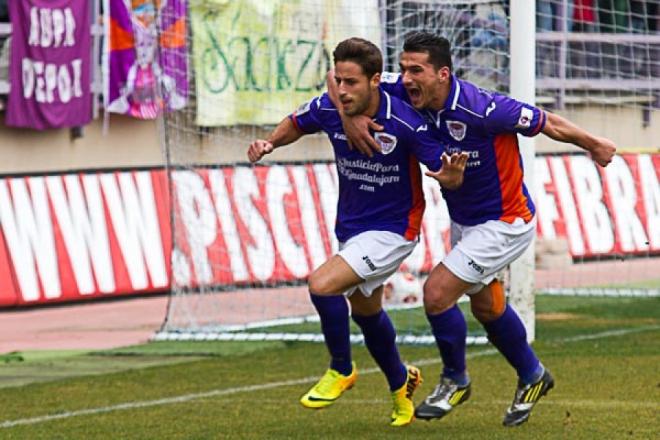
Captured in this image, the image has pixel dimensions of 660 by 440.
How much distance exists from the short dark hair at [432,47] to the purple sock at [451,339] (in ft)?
4.19

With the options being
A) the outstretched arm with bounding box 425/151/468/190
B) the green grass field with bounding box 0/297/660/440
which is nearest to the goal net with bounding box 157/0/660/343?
the green grass field with bounding box 0/297/660/440

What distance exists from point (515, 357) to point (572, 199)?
39.1 feet

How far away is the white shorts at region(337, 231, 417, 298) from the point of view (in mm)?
9469

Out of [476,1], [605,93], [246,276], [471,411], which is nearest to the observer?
[471,411]

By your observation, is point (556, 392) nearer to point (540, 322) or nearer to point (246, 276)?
point (540, 322)

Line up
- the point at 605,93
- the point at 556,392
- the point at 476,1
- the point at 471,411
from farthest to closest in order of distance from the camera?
the point at 605,93, the point at 476,1, the point at 556,392, the point at 471,411

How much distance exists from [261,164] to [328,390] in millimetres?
7918

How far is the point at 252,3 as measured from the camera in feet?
51.6

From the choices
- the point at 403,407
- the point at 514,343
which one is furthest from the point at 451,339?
the point at 403,407

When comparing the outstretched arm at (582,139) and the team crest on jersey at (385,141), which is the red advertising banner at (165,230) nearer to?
the team crest on jersey at (385,141)

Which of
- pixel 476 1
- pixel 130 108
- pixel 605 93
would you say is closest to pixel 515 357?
pixel 476 1

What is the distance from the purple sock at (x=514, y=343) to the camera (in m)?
9.73

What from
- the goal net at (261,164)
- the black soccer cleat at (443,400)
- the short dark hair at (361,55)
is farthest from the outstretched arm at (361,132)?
the goal net at (261,164)

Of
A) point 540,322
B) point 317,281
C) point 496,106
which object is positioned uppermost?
point 496,106
